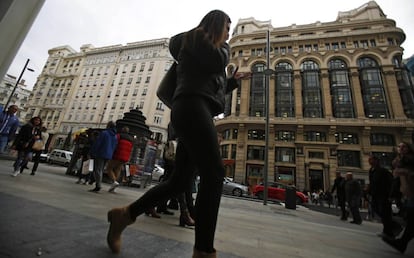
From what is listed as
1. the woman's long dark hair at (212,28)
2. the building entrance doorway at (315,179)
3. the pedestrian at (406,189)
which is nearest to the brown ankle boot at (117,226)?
the woman's long dark hair at (212,28)

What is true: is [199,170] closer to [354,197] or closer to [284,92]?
[354,197]

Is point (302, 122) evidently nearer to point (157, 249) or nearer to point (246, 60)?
point (246, 60)

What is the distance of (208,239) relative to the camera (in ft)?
2.98

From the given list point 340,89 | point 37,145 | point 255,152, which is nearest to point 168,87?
point 37,145

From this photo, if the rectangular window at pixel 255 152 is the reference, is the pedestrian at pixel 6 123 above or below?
below

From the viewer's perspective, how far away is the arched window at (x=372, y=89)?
83.8 ft

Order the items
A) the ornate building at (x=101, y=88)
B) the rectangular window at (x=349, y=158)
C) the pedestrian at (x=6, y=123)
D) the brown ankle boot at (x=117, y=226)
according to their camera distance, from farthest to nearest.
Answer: the ornate building at (x=101, y=88), the rectangular window at (x=349, y=158), the pedestrian at (x=6, y=123), the brown ankle boot at (x=117, y=226)

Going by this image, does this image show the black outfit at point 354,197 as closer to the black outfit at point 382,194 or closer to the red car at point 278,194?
the black outfit at point 382,194

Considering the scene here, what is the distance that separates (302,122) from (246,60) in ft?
49.5

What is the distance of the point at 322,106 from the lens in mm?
27453

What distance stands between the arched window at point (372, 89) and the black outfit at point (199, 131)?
33.1m

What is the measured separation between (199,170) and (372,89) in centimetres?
3590

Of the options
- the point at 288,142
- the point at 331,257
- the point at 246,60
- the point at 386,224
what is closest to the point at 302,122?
the point at 288,142

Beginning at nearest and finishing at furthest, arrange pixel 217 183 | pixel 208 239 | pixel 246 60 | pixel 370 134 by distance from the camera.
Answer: pixel 208 239 → pixel 217 183 → pixel 370 134 → pixel 246 60
